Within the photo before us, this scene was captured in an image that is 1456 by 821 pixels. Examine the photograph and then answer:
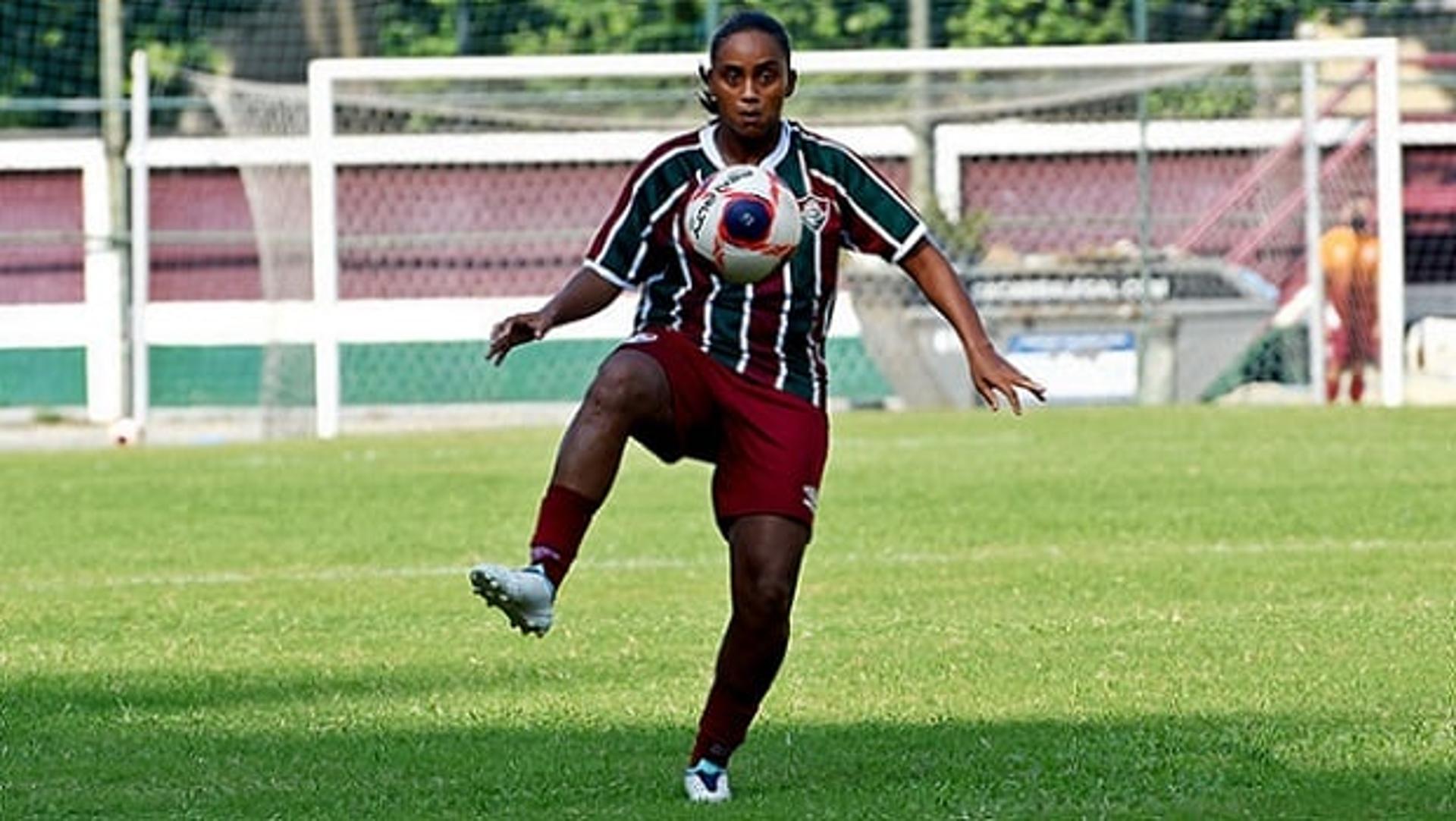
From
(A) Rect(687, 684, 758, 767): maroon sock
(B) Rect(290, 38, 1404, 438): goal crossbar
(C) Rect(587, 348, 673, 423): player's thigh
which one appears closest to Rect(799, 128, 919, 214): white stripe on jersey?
(C) Rect(587, 348, 673, 423): player's thigh

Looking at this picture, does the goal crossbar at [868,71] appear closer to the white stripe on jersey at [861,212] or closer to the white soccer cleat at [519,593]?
the white stripe on jersey at [861,212]

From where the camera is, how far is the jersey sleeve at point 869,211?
6.77 meters

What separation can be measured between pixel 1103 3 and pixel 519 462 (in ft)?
36.7

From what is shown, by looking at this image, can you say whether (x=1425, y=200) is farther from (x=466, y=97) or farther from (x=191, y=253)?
(x=191, y=253)

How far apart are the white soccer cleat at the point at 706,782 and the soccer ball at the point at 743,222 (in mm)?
1020

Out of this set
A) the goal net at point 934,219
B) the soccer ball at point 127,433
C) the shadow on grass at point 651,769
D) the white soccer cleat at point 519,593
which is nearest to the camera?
the white soccer cleat at point 519,593

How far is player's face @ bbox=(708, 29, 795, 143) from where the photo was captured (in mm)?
6578

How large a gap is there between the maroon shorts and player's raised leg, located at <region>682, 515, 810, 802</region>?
0.05m

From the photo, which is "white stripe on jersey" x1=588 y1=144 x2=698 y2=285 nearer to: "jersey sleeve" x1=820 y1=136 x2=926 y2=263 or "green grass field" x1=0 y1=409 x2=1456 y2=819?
"jersey sleeve" x1=820 y1=136 x2=926 y2=263

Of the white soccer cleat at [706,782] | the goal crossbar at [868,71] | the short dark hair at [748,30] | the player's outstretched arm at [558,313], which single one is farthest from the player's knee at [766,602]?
the goal crossbar at [868,71]

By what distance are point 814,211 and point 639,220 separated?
39 centimetres

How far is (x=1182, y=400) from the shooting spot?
26062 mm

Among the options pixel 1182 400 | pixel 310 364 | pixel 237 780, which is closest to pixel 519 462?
pixel 310 364

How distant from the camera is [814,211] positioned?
6707 millimetres
